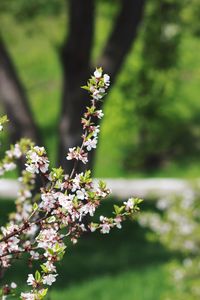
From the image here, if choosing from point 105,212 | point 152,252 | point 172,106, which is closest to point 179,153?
point 172,106

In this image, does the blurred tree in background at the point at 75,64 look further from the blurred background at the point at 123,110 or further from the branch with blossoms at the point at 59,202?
the branch with blossoms at the point at 59,202

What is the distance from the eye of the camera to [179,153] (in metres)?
22.0

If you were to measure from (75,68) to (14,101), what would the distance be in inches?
47.5

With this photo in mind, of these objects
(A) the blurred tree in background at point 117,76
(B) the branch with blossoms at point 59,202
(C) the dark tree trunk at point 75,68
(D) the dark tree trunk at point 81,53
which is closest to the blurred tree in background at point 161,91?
(A) the blurred tree in background at point 117,76

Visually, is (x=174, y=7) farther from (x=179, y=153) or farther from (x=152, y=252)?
(x=179, y=153)

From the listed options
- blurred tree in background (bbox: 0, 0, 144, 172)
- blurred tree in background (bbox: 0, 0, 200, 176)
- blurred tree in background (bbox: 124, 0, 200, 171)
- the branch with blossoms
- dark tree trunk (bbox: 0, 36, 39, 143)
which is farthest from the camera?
blurred tree in background (bbox: 124, 0, 200, 171)

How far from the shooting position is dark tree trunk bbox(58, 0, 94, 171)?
10.2 m

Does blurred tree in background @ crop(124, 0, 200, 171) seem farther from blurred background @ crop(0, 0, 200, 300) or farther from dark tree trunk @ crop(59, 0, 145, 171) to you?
dark tree trunk @ crop(59, 0, 145, 171)

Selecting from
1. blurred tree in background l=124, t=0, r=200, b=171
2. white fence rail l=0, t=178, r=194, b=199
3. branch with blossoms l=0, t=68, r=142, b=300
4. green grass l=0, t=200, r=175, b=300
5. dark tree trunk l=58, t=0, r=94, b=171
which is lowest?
branch with blossoms l=0, t=68, r=142, b=300

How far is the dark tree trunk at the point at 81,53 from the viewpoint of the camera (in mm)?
10102

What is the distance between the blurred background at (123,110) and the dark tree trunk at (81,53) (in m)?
0.01

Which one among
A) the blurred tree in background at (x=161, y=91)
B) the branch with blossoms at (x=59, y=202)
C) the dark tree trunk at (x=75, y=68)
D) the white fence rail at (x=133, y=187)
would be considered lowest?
the branch with blossoms at (x=59, y=202)

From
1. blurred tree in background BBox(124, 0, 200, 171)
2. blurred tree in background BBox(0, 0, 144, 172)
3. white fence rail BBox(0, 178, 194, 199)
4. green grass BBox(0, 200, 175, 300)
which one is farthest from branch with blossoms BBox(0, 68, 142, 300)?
white fence rail BBox(0, 178, 194, 199)

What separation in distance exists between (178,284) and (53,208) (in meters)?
6.20
